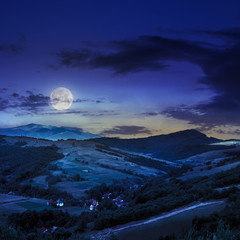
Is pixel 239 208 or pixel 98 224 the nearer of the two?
pixel 239 208

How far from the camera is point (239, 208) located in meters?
9.66

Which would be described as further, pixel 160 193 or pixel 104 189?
pixel 104 189

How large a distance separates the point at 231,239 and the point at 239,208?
16.1 ft

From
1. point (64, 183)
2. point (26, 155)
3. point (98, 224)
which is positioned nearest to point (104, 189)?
point (64, 183)

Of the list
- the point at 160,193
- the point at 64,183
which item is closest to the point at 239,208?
the point at 160,193

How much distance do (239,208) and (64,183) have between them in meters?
41.9

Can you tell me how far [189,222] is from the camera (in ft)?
33.0

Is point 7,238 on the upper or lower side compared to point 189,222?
upper

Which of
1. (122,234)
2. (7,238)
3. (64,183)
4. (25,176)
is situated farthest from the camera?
(25,176)

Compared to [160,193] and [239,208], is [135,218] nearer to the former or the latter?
[239,208]

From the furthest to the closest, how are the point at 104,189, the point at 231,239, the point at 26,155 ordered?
the point at 26,155 → the point at 104,189 → the point at 231,239

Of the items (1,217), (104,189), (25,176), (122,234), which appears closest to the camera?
(122,234)

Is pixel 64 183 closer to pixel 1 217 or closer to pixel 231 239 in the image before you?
pixel 1 217

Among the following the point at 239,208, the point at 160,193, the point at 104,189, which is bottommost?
the point at 104,189
